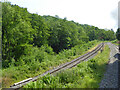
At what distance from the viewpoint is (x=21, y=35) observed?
19.8m

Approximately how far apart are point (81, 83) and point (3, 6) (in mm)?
16847

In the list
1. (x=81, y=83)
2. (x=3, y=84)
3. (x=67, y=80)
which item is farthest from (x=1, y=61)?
(x=81, y=83)

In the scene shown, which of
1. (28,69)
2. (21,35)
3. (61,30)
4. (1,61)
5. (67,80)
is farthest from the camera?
(61,30)

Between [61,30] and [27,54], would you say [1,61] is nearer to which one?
[27,54]

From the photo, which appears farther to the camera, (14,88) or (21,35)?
(21,35)

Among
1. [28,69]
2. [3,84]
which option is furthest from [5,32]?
[3,84]

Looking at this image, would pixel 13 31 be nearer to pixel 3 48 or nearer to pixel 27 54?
pixel 3 48

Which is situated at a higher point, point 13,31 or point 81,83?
point 13,31

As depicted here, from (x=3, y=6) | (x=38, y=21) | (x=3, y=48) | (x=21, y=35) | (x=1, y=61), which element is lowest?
(x=1, y=61)

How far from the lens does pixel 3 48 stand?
18.4m

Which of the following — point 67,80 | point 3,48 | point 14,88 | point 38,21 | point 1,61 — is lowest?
point 14,88

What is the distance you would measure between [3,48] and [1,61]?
7.57 ft

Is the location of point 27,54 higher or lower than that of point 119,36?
lower

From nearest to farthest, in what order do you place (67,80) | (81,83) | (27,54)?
(81,83) < (67,80) < (27,54)
